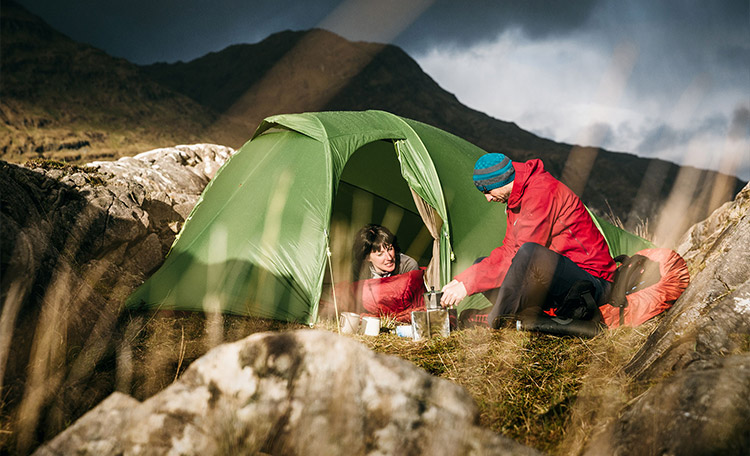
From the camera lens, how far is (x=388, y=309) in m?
4.60

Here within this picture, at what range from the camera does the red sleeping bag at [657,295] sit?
3410 mm

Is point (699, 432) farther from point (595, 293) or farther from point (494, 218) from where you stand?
point (494, 218)

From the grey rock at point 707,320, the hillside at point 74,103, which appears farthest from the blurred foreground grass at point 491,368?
the hillside at point 74,103

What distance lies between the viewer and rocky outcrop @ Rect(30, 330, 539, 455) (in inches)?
59.3

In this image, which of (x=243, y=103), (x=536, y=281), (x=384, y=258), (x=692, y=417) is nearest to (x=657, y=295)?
(x=536, y=281)

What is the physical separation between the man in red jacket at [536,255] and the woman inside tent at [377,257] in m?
1.51

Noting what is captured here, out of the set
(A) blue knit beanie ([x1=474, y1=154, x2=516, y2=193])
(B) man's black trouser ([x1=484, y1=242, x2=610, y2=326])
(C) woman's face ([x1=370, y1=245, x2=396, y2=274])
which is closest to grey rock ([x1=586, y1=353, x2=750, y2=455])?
(B) man's black trouser ([x1=484, y1=242, x2=610, y2=326])

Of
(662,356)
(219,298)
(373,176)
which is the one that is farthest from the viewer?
(373,176)

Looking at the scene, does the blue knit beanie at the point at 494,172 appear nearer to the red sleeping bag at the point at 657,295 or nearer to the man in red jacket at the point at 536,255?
the man in red jacket at the point at 536,255

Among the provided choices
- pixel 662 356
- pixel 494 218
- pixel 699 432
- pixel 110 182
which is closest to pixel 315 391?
pixel 699 432

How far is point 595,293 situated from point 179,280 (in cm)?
396

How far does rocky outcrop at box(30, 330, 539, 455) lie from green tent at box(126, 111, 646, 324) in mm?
2469

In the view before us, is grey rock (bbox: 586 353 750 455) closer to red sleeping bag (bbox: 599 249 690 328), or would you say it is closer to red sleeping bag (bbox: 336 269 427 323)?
red sleeping bag (bbox: 599 249 690 328)

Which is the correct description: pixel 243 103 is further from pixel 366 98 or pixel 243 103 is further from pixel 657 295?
pixel 657 295
